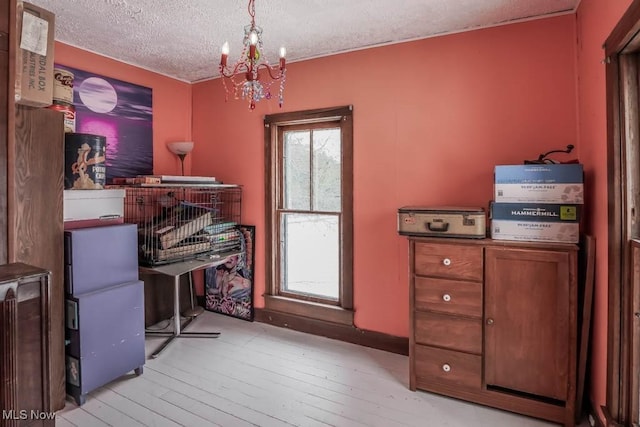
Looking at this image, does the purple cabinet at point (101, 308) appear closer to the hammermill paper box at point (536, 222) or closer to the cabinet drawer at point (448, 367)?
the cabinet drawer at point (448, 367)

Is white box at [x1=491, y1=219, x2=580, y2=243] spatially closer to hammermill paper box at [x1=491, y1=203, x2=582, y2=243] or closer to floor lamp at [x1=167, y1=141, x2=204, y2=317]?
hammermill paper box at [x1=491, y1=203, x2=582, y2=243]

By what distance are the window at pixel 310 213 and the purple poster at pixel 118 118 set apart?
123 centimetres

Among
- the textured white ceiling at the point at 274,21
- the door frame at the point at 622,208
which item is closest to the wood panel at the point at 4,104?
the textured white ceiling at the point at 274,21

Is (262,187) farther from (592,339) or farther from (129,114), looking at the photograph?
(592,339)

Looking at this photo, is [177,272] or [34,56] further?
[177,272]

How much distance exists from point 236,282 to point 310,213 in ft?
3.61

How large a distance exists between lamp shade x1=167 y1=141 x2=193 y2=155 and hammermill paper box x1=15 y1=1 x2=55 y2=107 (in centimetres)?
172

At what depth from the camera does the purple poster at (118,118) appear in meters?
3.01

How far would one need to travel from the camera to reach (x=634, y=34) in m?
1.45

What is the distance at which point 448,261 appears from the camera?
7.36 feet

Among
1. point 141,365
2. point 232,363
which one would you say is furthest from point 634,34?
point 141,365

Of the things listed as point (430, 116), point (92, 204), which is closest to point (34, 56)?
point (92, 204)

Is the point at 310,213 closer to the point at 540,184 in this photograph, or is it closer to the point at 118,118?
the point at 540,184

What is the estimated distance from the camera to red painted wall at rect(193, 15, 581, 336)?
2406 millimetres
